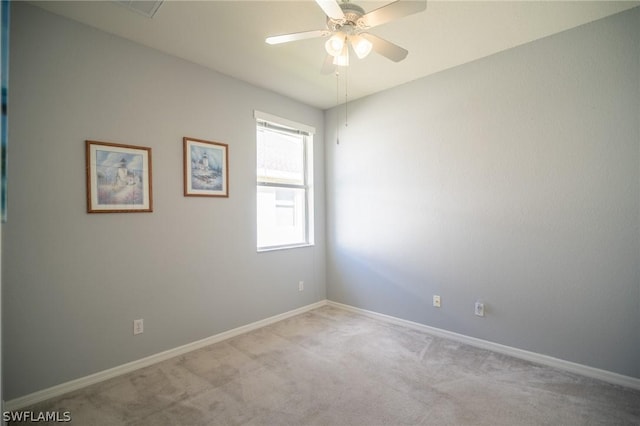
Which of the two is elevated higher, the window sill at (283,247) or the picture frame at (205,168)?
the picture frame at (205,168)

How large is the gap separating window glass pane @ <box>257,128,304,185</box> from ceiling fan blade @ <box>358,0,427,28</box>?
6.61 ft

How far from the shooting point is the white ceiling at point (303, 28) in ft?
6.88

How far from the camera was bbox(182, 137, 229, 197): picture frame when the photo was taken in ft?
9.28

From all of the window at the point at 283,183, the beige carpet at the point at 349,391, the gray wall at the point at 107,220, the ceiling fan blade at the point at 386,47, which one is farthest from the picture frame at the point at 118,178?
the ceiling fan blade at the point at 386,47

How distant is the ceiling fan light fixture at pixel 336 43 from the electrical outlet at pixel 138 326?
8.37 feet

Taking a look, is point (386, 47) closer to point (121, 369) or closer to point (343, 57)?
point (343, 57)

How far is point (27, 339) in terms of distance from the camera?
205 cm

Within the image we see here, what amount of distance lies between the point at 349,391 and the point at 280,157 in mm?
2612

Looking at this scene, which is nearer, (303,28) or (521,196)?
(303,28)

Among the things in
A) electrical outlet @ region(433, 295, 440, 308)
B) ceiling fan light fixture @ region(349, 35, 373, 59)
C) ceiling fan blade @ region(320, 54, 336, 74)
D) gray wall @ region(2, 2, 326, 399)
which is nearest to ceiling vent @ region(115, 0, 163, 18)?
gray wall @ region(2, 2, 326, 399)

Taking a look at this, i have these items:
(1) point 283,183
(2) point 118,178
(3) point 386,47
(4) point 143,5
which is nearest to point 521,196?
(3) point 386,47

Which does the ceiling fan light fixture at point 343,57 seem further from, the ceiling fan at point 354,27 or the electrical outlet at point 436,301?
the electrical outlet at point 436,301

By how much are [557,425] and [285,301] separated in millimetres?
2615

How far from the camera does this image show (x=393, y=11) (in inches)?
63.9
